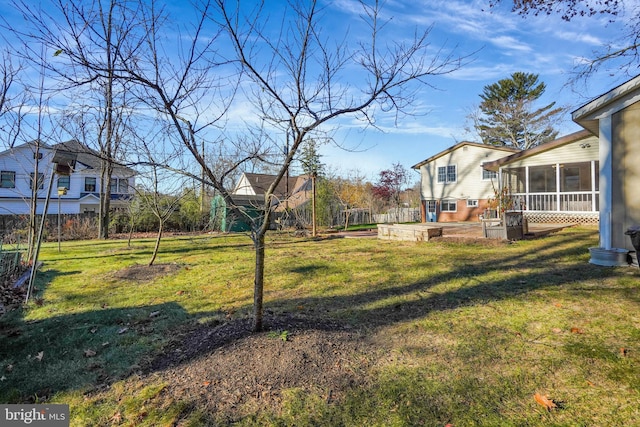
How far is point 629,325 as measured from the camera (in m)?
3.40

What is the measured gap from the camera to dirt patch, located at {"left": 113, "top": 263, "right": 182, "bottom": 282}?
6.89 metres

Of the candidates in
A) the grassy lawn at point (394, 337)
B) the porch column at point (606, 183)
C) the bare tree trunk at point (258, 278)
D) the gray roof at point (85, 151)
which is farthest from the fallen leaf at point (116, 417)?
the porch column at point (606, 183)

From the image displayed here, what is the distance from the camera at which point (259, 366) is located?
2.63 m

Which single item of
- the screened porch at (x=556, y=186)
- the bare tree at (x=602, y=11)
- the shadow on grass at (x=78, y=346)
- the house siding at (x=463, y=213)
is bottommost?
the shadow on grass at (x=78, y=346)

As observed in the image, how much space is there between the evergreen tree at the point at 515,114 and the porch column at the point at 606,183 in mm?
29542

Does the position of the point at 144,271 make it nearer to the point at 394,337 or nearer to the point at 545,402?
the point at 394,337

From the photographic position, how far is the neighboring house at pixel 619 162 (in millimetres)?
6277

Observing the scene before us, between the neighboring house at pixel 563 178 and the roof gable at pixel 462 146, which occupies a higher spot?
the roof gable at pixel 462 146

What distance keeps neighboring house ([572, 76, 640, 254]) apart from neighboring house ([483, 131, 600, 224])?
25.4 ft

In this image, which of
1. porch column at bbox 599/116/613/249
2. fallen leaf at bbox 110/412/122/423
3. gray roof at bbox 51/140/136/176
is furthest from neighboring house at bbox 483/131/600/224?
fallen leaf at bbox 110/412/122/423

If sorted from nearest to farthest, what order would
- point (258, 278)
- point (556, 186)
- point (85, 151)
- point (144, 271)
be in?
point (85, 151) < point (258, 278) < point (144, 271) < point (556, 186)

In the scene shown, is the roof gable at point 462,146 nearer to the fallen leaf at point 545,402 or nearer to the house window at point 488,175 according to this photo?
the house window at point 488,175

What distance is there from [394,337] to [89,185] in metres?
31.1

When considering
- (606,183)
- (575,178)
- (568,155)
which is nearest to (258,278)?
(606,183)
